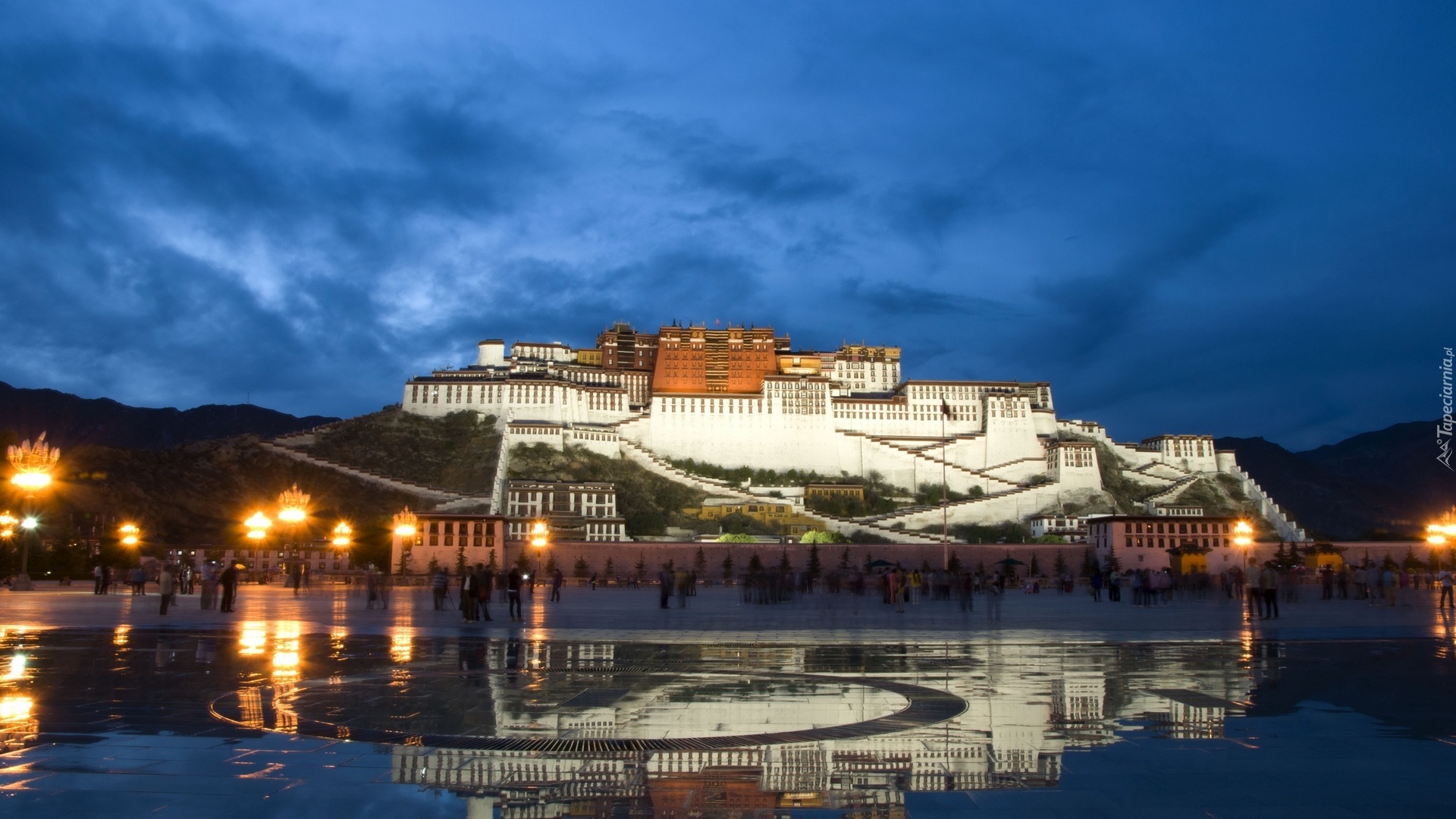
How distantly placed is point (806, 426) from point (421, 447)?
3550 centimetres

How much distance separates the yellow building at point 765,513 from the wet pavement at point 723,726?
5777cm

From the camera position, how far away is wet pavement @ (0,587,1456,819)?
495cm

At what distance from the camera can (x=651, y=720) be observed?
7.18m

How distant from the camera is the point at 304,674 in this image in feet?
33.2

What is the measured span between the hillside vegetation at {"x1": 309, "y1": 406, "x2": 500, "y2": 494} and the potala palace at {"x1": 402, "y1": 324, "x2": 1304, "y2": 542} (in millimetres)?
1769

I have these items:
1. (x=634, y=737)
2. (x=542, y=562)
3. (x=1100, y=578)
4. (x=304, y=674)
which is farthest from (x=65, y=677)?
(x=542, y=562)

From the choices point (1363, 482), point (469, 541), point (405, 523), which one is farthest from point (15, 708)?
point (1363, 482)

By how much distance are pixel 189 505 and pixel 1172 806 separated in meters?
73.6

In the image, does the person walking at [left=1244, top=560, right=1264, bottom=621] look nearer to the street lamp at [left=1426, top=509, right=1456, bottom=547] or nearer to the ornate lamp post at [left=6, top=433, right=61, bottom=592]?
the street lamp at [left=1426, top=509, right=1456, bottom=547]

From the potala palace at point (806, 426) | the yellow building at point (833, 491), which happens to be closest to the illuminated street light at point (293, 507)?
the potala palace at point (806, 426)

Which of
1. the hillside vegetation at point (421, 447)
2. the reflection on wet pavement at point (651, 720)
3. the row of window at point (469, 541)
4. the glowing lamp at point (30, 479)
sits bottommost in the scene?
the reflection on wet pavement at point (651, 720)

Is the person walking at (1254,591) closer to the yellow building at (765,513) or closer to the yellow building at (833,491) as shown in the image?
the yellow building at (765,513)

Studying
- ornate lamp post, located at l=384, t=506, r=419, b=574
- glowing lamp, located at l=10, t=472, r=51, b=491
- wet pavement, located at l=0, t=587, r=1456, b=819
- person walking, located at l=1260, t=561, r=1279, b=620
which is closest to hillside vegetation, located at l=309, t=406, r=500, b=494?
ornate lamp post, located at l=384, t=506, r=419, b=574

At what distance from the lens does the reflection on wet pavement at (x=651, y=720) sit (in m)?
5.16
